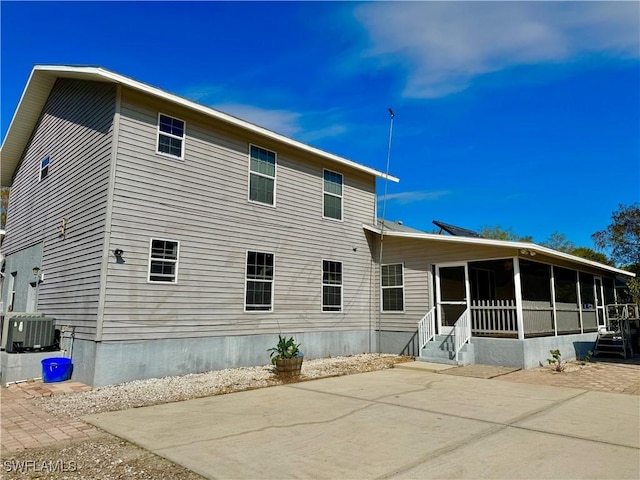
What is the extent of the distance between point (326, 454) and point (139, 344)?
18.8 ft

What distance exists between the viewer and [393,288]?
45.5 feet

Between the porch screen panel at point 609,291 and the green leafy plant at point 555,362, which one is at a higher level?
the porch screen panel at point 609,291

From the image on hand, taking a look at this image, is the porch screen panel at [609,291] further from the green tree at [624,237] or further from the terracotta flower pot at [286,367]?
the terracotta flower pot at [286,367]

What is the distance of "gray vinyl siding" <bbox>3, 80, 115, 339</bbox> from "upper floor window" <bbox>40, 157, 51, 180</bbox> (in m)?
0.18

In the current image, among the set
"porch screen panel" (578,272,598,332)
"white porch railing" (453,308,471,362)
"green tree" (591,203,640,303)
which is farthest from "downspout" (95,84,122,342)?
"green tree" (591,203,640,303)

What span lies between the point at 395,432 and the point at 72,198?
9.15 m

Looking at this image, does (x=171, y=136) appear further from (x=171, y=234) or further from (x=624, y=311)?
(x=624, y=311)

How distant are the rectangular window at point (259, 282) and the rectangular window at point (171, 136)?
10.2 feet

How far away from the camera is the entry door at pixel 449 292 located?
→ 12539 millimetres

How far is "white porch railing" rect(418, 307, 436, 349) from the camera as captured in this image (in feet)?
40.6

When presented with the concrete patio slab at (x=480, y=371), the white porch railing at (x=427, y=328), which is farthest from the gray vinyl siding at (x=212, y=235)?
the concrete patio slab at (x=480, y=371)

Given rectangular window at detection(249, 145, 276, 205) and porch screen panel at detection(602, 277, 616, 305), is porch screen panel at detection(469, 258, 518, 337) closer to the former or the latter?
rectangular window at detection(249, 145, 276, 205)

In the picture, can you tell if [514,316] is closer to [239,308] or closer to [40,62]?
[239,308]

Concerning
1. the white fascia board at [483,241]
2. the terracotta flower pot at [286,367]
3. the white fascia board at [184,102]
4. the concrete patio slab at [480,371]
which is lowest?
the concrete patio slab at [480,371]
